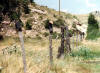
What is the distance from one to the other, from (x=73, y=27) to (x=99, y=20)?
498cm

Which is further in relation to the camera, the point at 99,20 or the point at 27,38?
the point at 99,20

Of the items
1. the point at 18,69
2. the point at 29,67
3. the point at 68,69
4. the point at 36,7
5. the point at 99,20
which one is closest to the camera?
the point at 18,69

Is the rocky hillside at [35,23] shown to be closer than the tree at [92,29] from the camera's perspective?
No

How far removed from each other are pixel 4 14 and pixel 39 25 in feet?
89.3

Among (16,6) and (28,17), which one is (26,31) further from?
(16,6)

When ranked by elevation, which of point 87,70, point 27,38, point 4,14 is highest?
point 4,14

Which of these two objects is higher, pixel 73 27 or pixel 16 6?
pixel 16 6

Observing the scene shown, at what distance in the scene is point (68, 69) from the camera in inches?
425

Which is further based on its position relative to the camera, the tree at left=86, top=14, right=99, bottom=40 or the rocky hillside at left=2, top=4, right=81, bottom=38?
the rocky hillside at left=2, top=4, right=81, bottom=38

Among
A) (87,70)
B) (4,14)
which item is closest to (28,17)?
(4,14)

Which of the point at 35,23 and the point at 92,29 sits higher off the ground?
the point at 35,23

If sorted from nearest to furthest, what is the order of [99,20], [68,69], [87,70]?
1. [68,69]
2. [87,70]
3. [99,20]

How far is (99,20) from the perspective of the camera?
156 ft

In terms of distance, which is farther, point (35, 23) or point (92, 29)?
point (35, 23)
